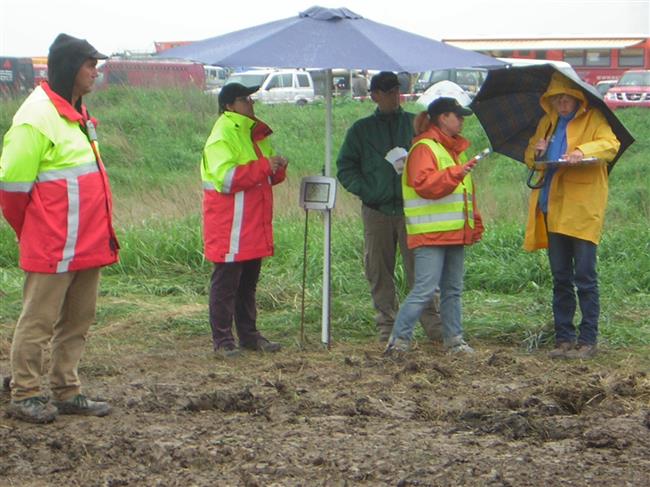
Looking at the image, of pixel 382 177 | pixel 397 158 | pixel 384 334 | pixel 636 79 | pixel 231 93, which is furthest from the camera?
pixel 636 79

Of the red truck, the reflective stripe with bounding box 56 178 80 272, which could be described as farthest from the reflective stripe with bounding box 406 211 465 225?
the red truck

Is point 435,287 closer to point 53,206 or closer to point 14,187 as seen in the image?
point 53,206

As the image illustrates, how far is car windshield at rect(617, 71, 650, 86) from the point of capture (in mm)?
33219

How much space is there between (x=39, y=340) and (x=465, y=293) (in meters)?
4.56

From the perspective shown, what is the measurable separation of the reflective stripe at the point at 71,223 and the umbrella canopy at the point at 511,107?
315 cm

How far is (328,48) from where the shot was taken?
705 centimetres

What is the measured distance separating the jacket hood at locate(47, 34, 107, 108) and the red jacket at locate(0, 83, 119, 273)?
0.21 feet

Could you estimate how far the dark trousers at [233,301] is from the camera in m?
7.50

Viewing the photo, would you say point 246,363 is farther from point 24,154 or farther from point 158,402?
point 24,154

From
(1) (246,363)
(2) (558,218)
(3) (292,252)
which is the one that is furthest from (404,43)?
(3) (292,252)

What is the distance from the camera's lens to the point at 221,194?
735 cm

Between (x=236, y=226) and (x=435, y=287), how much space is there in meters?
1.33

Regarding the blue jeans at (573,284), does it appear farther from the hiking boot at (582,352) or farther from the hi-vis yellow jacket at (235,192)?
the hi-vis yellow jacket at (235,192)

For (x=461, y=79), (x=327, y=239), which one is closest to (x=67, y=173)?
(x=327, y=239)
